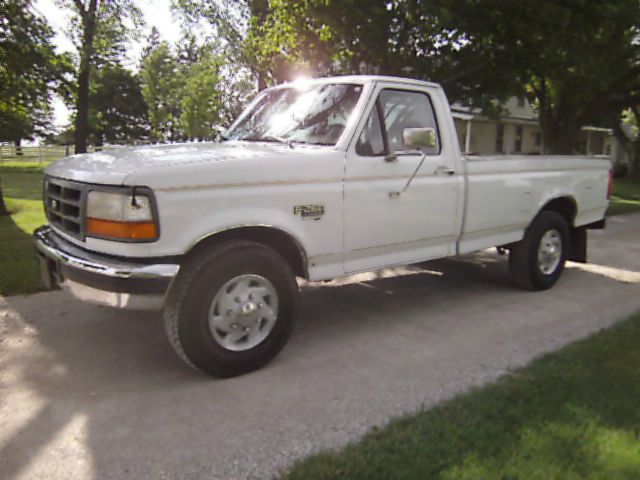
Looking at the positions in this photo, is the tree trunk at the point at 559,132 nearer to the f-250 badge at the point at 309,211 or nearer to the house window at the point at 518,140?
the house window at the point at 518,140

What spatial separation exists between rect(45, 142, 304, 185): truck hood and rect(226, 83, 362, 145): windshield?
222 mm

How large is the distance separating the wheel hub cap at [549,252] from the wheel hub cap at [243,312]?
3570 millimetres

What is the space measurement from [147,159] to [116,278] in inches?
32.8

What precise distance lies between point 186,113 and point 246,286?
1187 inches

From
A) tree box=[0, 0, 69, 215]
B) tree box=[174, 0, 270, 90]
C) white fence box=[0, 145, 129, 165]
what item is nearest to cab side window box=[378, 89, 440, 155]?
tree box=[0, 0, 69, 215]

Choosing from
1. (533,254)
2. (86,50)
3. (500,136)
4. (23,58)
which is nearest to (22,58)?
(23,58)

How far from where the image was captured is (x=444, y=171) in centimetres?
478

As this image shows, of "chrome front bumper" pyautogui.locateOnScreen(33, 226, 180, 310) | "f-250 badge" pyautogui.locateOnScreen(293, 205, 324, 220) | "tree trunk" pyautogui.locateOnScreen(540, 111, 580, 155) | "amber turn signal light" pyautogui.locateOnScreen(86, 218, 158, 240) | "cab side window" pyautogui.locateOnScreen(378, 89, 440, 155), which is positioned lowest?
"chrome front bumper" pyautogui.locateOnScreen(33, 226, 180, 310)

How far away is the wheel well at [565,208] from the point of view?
20.2 feet

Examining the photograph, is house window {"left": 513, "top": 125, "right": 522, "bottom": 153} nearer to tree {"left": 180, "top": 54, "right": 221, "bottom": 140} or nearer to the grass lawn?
tree {"left": 180, "top": 54, "right": 221, "bottom": 140}

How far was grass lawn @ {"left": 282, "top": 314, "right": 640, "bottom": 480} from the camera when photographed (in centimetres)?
258

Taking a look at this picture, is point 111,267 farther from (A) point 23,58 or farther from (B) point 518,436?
(A) point 23,58

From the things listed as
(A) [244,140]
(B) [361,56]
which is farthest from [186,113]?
(A) [244,140]

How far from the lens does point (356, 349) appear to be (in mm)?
4211
